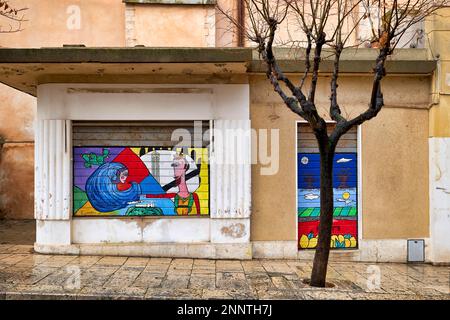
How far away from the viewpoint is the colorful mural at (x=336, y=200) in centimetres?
927

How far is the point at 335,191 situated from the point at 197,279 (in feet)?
11.8

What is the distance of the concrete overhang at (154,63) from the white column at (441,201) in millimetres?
1575

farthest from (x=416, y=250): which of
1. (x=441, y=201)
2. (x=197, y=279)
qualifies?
(x=197, y=279)

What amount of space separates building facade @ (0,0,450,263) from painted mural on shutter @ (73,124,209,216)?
0.02 meters

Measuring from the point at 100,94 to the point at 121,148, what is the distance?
1.12m

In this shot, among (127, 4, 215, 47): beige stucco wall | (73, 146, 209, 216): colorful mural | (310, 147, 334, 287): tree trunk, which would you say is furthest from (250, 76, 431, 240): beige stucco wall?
(127, 4, 215, 47): beige stucco wall

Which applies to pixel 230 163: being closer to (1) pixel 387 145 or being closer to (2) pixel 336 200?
(2) pixel 336 200

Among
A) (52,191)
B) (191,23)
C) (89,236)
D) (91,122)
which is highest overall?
(191,23)

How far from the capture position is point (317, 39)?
6855 mm

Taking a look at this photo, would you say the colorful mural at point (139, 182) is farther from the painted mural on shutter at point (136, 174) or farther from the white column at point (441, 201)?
the white column at point (441, 201)

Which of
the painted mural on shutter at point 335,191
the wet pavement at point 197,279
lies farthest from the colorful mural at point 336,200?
the wet pavement at point 197,279
